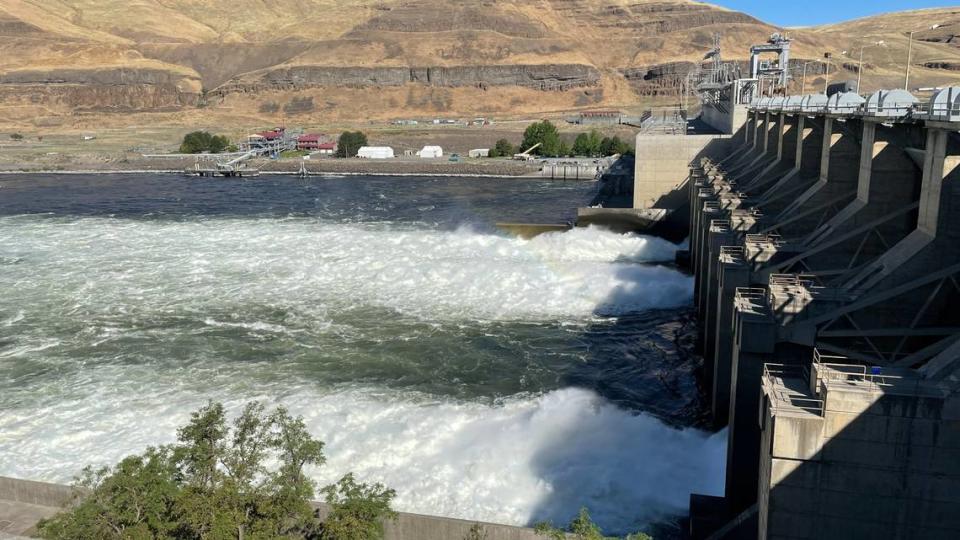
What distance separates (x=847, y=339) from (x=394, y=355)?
17.4 m

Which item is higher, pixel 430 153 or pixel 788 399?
pixel 430 153

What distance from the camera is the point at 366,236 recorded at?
2073 inches

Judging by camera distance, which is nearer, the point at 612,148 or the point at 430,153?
the point at 612,148

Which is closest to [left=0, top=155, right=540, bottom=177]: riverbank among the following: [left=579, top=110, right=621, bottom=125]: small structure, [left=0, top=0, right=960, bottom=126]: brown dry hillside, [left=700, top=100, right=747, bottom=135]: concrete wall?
[left=700, top=100, right=747, bottom=135]: concrete wall

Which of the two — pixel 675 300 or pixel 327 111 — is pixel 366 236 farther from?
pixel 327 111

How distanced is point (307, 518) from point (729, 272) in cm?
1536

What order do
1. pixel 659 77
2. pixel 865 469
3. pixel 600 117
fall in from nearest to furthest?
pixel 865 469, pixel 600 117, pixel 659 77

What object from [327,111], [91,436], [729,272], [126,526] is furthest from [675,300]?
[327,111]

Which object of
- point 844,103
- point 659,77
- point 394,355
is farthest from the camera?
point 659,77

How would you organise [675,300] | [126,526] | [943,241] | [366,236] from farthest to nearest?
[366,236]
[675,300]
[943,241]
[126,526]

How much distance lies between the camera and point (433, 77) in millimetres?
170375

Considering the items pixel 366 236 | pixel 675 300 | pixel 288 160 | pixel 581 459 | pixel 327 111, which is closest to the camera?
pixel 581 459

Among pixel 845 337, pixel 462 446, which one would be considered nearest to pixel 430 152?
pixel 462 446

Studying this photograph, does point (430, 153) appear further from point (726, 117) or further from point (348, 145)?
point (726, 117)
